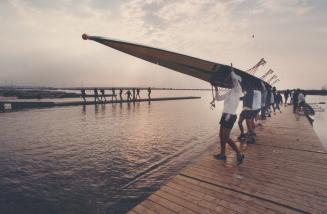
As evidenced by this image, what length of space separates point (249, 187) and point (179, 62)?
4.01 m

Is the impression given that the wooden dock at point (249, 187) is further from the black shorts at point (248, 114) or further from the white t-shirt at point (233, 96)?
the black shorts at point (248, 114)

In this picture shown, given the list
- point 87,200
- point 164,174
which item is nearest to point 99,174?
point 87,200

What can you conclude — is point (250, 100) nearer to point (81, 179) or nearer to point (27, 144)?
point (81, 179)

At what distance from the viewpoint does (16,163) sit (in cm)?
898

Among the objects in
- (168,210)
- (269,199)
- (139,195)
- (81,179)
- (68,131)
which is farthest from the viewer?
(68,131)

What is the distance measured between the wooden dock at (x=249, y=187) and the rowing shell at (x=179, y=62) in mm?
2554

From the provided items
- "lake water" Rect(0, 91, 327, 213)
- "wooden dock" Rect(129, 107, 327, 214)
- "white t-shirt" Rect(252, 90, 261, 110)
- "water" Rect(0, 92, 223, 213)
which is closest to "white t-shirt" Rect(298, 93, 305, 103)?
"lake water" Rect(0, 91, 327, 213)

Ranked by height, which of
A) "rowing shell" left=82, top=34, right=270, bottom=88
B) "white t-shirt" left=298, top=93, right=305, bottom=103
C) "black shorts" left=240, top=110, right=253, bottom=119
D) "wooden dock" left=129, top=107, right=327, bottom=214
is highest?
"rowing shell" left=82, top=34, right=270, bottom=88

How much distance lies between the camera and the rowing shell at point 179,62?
5750 millimetres

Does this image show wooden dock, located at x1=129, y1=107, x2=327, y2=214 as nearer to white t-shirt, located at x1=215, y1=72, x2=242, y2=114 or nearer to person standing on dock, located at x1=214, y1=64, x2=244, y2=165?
person standing on dock, located at x1=214, y1=64, x2=244, y2=165

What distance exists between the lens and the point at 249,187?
16.4ft

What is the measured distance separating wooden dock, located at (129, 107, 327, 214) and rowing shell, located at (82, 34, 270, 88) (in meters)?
2.55

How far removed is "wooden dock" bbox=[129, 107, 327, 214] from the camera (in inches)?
163

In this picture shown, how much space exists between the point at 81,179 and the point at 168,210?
4.66 meters
